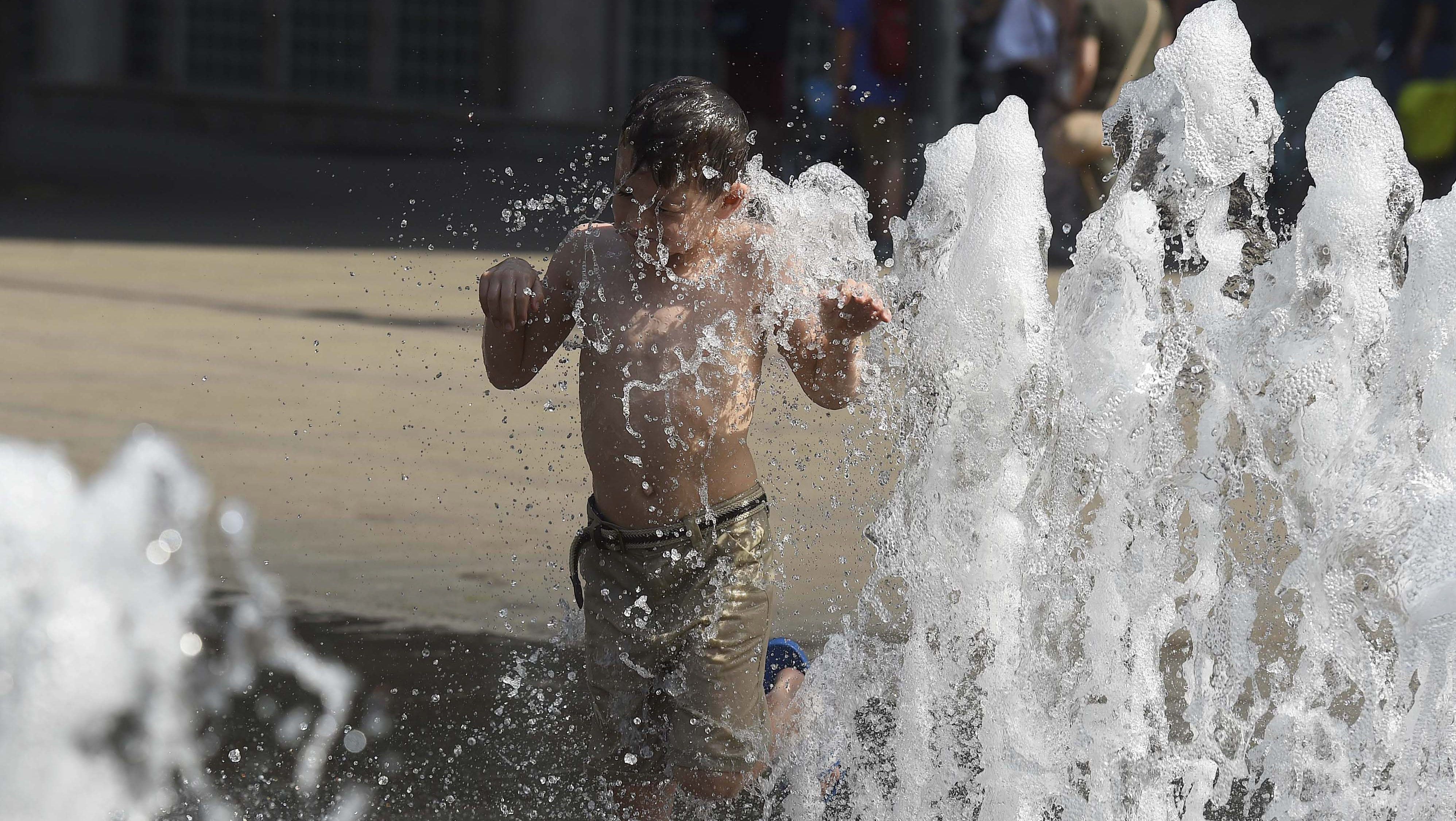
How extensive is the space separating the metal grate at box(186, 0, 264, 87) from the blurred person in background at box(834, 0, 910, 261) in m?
12.0

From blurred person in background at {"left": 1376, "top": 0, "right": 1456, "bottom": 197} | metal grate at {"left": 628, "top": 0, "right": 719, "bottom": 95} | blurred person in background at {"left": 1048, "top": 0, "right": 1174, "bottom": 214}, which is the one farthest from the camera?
metal grate at {"left": 628, "top": 0, "right": 719, "bottom": 95}

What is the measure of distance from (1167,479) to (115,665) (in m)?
1.85

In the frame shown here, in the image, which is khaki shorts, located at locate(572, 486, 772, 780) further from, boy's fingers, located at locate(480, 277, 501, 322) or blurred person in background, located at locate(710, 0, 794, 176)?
blurred person in background, located at locate(710, 0, 794, 176)

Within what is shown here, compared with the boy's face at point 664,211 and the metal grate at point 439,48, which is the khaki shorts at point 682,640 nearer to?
the boy's face at point 664,211

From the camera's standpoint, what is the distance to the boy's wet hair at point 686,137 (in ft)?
7.61

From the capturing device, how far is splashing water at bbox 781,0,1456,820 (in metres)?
2.37

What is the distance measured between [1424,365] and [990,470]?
66 cm

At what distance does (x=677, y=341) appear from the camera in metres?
2.42

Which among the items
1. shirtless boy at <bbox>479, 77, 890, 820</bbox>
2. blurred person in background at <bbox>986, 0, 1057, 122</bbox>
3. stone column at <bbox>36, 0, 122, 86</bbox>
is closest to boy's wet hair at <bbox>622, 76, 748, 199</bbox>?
shirtless boy at <bbox>479, 77, 890, 820</bbox>

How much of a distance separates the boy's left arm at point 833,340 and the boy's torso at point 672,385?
6 centimetres

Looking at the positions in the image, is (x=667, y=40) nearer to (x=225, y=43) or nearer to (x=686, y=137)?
(x=225, y=43)

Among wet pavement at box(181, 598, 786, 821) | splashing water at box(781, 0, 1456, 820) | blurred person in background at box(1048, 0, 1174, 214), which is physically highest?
blurred person in background at box(1048, 0, 1174, 214)

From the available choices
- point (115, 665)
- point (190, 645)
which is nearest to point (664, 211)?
point (115, 665)

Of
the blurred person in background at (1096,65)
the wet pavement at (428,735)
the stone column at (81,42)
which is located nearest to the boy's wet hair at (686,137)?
the wet pavement at (428,735)
